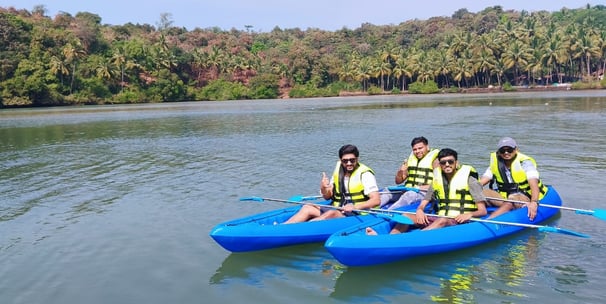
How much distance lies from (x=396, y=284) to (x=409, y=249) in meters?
0.47

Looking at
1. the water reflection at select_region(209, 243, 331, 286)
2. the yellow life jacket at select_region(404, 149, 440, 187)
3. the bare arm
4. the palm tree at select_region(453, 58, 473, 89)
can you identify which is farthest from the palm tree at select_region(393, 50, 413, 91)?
the water reflection at select_region(209, 243, 331, 286)

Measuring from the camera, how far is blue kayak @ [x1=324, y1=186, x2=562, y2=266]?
6.31m

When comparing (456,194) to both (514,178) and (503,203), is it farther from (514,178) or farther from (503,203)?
(514,178)

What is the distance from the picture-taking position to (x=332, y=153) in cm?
1761

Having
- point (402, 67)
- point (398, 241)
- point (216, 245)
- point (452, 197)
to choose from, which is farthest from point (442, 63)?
point (398, 241)

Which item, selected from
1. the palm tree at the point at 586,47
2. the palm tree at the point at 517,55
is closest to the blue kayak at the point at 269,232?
the palm tree at the point at 517,55

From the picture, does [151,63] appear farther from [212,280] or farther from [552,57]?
[212,280]

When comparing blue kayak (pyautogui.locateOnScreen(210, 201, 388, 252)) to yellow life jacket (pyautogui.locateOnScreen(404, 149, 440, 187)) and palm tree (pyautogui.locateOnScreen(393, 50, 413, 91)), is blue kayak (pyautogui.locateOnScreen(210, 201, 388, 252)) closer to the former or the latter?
yellow life jacket (pyautogui.locateOnScreen(404, 149, 440, 187))

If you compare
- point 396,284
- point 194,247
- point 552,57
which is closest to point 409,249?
point 396,284

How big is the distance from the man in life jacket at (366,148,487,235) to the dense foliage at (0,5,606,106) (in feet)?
210

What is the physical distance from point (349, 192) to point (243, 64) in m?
82.2

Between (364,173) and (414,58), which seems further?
(414,58)

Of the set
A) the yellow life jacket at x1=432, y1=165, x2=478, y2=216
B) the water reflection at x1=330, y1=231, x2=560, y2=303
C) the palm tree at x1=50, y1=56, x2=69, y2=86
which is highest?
the palm tree at x1=50, y1=56, x2=69, y2=86

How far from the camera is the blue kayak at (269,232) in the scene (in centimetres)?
700
